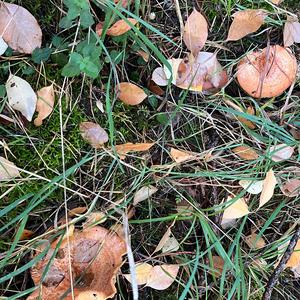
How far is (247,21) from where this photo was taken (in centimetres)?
166

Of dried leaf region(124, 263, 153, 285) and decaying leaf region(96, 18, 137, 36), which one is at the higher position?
decaying leaf region(96, 18, 137, 36)

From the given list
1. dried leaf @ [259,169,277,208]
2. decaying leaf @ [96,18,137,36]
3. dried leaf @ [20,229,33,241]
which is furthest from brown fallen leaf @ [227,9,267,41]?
dried leaf @ [20,229,33,241]

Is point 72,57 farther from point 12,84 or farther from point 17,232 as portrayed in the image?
point 17,232

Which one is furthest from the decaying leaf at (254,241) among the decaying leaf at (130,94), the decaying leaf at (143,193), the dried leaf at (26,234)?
the dried leaf at (26,234)

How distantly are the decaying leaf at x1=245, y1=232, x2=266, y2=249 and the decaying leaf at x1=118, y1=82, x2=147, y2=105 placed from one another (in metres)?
0.62

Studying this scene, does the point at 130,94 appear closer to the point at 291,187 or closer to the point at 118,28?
the point at 118,28

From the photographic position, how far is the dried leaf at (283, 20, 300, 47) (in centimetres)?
170

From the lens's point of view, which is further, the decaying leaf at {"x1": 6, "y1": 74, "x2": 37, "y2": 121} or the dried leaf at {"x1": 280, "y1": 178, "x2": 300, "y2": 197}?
the dried leaf at {"x1": 280, "y1": 178, "x2": 300, "y2": 197}

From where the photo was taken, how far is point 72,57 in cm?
148

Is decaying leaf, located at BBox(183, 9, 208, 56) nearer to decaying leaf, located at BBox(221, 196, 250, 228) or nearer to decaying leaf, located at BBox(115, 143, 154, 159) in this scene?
decaying leaf, located at BBox(115, 143, 154, 159)

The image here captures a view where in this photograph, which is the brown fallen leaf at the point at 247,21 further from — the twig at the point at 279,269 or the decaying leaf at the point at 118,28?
the twig at the point at 279,269

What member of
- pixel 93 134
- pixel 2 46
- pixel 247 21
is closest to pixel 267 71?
pixel 247 21

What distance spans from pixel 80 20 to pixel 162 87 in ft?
1.20

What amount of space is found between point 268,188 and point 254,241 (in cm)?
20
